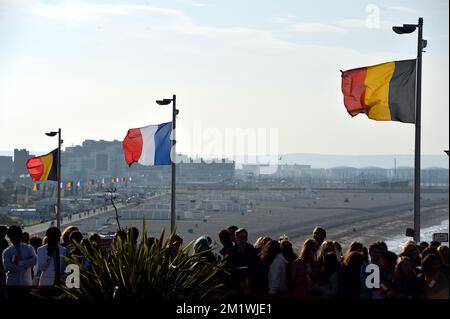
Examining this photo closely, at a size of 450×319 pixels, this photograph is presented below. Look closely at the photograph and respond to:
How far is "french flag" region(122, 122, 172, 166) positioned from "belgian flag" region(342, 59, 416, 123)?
20.8 ft

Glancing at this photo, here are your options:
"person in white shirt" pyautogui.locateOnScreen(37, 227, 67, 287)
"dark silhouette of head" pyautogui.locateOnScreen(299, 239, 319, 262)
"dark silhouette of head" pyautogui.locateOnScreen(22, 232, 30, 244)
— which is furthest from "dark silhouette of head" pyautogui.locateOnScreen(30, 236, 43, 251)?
"dark silhouette of head" pyautogui.locateOnScreen(299, 239, 319, 262)

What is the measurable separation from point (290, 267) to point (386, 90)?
621 cm

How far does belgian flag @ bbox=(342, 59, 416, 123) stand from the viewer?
1490 centimetres

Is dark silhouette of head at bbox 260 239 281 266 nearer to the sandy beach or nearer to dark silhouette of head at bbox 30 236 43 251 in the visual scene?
dark silhouette of head at bbox 30 236 43 251

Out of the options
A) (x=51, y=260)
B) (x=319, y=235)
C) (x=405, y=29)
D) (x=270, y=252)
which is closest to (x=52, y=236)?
(x=51, y=260)

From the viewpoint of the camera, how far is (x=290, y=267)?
9664 mm

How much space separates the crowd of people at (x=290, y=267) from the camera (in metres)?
8.65

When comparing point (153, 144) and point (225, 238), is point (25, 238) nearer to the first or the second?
point (225, 238)

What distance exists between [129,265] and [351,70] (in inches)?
301

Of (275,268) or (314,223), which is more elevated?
(275,268)

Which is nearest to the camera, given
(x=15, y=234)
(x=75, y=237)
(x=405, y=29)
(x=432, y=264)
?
(x=432, y=264)

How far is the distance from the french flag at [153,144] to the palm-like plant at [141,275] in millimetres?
10874
